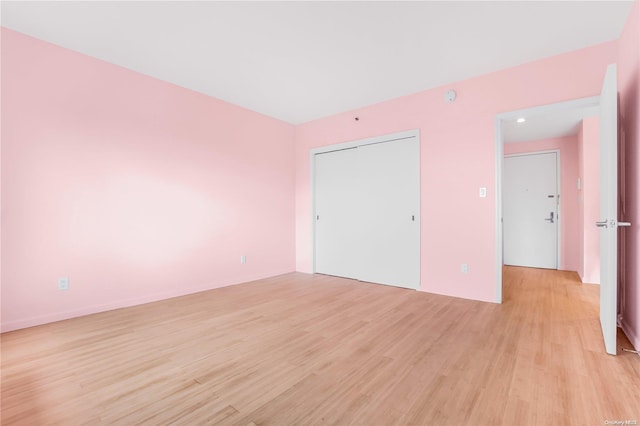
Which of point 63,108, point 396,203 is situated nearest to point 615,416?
point 396,203

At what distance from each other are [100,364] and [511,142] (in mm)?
7153

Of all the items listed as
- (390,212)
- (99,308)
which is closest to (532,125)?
(390,212)

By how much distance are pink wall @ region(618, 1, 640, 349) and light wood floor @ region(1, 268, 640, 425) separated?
0.97 ft

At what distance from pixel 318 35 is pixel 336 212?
2799mm

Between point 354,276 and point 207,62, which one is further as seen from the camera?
point 354,276

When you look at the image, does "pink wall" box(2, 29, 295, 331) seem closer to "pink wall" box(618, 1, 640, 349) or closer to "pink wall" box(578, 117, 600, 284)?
"pink wall" box(618, 1, 640, 349)

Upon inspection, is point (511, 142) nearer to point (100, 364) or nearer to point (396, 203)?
point (396, 203)

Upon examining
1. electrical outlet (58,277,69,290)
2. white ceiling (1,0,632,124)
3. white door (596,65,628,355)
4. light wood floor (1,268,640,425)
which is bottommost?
light wood floor (1,268,640,425)

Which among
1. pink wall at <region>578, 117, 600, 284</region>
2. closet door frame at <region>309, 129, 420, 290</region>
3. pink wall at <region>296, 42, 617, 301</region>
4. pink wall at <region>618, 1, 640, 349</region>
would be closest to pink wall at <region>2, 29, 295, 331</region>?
closet door frame at <region>309, 129, 420, 290</region>

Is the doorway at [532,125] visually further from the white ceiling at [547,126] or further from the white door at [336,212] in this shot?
the white door at [336,212]

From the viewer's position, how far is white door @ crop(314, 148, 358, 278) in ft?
15.3

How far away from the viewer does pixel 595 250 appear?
427 cm

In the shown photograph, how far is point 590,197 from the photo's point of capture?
14.3 feet

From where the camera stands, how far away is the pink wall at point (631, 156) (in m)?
2.15
